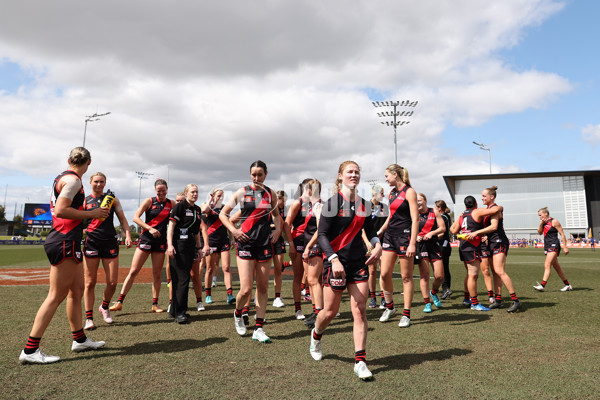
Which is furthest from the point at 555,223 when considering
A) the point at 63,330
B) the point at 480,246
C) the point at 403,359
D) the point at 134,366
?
the point at 63,330

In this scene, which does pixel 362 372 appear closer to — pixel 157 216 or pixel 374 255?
pixel 374 255

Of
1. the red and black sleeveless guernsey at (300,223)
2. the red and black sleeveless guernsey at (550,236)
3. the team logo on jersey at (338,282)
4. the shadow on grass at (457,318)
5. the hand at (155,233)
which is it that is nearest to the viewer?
the team logo on jersey at (338,282)

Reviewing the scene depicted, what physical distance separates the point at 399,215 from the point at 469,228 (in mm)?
2215

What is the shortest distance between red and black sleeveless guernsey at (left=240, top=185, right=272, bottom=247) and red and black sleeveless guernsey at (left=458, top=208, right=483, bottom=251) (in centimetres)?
424

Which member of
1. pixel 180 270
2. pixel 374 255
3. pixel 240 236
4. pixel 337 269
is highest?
pixel 240 236

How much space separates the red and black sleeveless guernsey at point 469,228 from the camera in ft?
23.9

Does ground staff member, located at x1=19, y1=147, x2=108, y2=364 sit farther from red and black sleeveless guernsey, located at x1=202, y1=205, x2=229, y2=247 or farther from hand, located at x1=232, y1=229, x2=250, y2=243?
red and black sleeveless guernsey, located at x1=202, y1=205, x2=229, y2=247

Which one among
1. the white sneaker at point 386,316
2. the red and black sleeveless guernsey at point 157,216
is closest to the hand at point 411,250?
the white sneaker at point 386,316

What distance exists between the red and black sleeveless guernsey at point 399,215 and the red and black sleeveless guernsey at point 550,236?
23.0 ft

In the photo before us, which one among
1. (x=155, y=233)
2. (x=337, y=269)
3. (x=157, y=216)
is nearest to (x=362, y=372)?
(x=337, y=269)

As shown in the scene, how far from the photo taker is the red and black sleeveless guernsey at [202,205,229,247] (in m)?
8.42

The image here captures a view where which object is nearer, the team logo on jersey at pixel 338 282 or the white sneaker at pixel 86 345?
the team logo on jersey at pixel 338 282

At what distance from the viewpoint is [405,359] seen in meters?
4.19

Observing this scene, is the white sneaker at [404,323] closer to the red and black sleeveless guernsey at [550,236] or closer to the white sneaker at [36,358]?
the white sneaker at [36,358]
